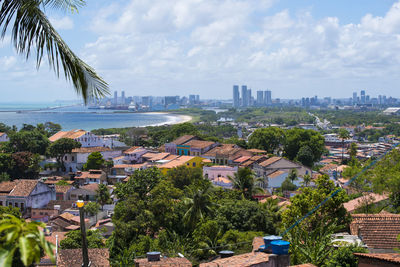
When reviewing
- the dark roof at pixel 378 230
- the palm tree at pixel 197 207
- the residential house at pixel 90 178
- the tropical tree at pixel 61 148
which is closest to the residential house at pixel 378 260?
the dark roof at pixel 378 230

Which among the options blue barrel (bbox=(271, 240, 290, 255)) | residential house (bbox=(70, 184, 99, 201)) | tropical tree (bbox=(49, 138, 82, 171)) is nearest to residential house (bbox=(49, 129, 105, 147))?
tropical tree (bbox=(49, 138, 82, 171))

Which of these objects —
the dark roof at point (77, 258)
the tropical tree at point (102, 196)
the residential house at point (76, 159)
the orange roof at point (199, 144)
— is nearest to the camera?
the dark roof at point (77, 258)

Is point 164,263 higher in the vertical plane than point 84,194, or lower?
higher

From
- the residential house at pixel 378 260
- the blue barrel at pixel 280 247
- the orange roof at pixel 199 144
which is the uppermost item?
the blue barrel at pixel 280 247

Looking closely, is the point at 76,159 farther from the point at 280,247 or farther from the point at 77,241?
the point at 280,247

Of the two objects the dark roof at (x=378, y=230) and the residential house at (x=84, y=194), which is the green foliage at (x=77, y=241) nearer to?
the dark roof at (x=378, y=230)

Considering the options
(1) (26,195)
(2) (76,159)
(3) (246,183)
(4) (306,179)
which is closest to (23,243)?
(3) (246,183)

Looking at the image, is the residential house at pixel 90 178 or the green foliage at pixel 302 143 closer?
the residential house at pixel 90 178
